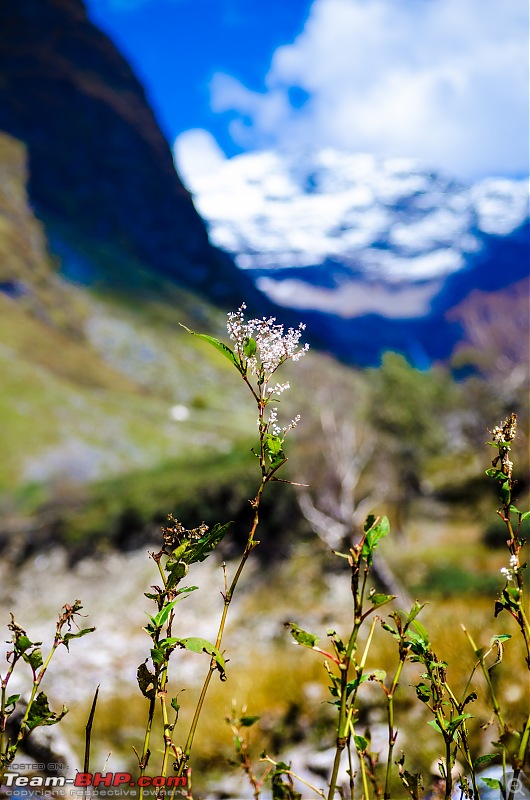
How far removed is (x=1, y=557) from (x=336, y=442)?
13971 millimetres

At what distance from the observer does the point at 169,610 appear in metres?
1.24

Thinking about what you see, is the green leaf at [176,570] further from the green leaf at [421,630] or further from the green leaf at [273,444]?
the green leaf at [421,630]

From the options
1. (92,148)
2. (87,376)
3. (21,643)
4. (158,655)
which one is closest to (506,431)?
(158,655)

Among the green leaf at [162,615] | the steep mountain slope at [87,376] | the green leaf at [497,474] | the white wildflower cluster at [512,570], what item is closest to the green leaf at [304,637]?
the green leaf at [162,615]

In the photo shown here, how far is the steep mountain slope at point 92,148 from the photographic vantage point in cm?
8038

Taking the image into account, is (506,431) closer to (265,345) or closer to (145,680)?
(265,345)

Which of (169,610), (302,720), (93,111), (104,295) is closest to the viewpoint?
(169,610)

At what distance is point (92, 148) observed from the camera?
90.2m

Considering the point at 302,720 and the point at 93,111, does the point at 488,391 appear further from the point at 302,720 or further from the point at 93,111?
the point at 93,111

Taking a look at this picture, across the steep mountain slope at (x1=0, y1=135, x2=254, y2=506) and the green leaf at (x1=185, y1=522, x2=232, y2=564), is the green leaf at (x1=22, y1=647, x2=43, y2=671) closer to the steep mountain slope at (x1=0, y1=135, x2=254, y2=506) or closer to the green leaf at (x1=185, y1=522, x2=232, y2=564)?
the green leaf at (x1=185, y1=522, x2=232, y2=564)

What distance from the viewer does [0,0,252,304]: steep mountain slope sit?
80375 mm

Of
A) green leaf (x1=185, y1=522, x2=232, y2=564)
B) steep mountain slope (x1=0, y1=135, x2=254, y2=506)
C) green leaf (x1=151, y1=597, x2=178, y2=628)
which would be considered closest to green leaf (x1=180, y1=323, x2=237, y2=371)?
green leaf (x1=185, y1=522, x2=232, y2=564)

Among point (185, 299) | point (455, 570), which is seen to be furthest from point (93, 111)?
point (455, 570)

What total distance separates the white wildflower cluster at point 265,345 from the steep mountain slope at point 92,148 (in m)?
75.9
